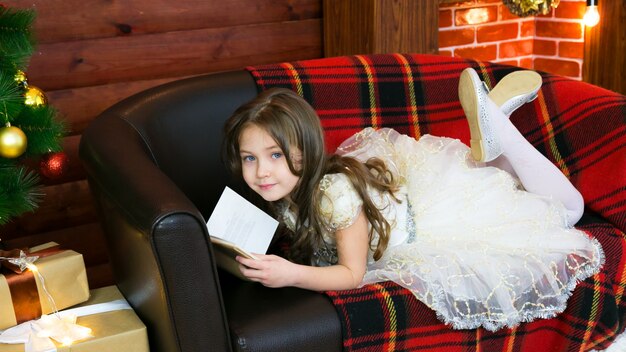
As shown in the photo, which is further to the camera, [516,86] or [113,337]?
[516,86]

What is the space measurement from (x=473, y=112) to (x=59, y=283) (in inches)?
40.4

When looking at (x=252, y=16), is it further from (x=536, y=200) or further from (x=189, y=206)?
(x=189, y=206)

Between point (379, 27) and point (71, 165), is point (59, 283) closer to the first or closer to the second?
point (71, 165)

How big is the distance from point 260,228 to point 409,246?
1.11 feet

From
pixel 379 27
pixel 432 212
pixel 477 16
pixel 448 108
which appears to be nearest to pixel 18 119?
pixel 432 212

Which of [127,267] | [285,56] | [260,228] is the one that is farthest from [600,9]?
[127,267]

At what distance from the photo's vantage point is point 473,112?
6.33 feet

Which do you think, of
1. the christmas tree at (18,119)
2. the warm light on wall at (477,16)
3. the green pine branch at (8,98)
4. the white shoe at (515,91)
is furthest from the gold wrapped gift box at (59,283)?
the warm light on wall at (477,16)

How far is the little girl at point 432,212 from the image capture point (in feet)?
5.35

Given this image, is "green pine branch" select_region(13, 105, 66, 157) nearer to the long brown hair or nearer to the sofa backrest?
the long brown hair

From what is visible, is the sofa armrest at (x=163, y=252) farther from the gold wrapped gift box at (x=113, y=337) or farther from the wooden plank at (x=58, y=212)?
the wooden plank at (x=58, y=212)

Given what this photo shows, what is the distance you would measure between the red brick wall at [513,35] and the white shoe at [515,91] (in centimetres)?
120

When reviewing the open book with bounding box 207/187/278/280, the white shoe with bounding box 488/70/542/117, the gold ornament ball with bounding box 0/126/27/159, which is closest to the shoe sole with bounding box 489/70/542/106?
the white shoe with bounding box 488/70/542/117

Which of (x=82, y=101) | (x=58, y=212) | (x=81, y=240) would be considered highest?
(x=82, y=101)
